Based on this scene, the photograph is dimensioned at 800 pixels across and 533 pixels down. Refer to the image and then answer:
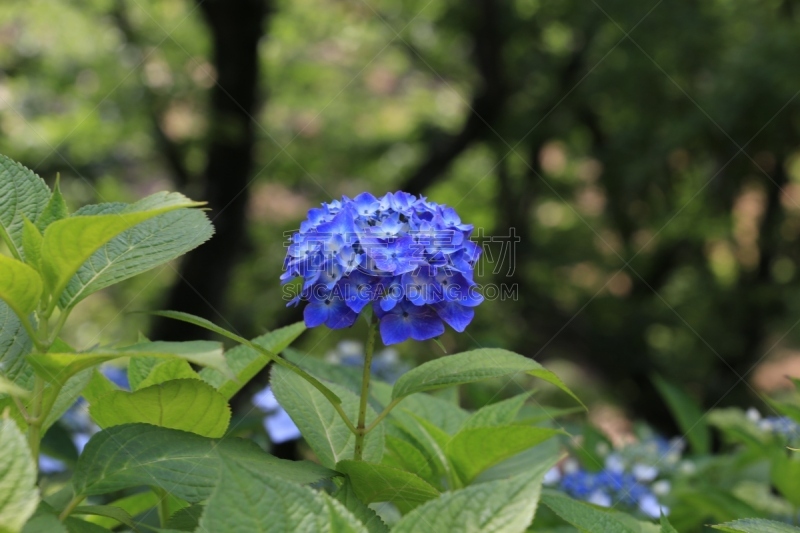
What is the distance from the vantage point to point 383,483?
106cm

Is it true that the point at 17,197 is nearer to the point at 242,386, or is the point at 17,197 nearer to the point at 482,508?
the point at 242,386

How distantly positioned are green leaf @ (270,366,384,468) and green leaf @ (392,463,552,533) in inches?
15.7

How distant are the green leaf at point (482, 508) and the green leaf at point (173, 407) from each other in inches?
15.6

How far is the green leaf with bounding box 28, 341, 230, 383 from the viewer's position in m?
0.81

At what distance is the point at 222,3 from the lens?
18.6 feet

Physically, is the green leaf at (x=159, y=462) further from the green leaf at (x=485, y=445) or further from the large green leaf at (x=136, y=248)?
the green leaf at (x=485, y=445)

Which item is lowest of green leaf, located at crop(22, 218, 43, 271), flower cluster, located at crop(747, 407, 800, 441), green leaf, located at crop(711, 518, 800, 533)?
flower cluster, located at crop(747, 407, 800, 441)

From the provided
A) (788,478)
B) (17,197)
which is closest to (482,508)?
(17,197)

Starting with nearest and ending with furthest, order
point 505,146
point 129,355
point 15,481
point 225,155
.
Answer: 1. point 15,481
2. point 129,355
3. point 225,155
4. point 505,146

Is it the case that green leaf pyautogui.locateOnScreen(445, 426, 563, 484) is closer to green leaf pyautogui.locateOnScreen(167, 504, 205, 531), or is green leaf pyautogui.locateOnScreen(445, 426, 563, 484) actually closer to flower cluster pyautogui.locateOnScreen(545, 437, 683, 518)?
green leaf pyautogui.locateOnScreen(167, 504, 205, 531)

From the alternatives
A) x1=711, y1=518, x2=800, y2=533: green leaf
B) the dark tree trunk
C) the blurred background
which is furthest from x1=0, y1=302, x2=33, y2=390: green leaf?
the dark tree trunk

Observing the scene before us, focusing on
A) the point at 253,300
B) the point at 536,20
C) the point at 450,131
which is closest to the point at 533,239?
the point at 450,131

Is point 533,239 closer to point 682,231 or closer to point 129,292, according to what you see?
point 682,231

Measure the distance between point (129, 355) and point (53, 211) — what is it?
33 centimetres
